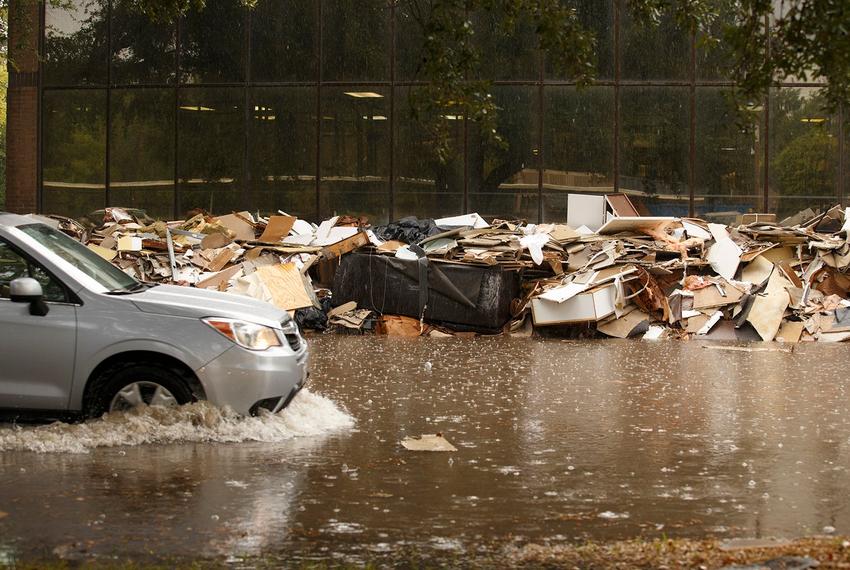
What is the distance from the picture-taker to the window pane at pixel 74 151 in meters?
27.4

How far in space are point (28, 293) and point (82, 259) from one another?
106 cm

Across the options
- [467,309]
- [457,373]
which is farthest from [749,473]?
[467,309]

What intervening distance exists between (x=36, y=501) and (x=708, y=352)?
11.7 m

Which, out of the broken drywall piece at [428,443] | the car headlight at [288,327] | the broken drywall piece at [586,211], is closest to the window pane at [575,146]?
the broken drywall piece at [586,211]

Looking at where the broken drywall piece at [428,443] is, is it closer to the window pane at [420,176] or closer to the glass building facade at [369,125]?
the glass building facade at [369,125]

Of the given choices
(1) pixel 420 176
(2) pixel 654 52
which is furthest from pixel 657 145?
(1) pixel 420 176

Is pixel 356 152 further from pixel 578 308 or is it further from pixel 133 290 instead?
pixel 133 290

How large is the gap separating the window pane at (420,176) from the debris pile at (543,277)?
3.76m

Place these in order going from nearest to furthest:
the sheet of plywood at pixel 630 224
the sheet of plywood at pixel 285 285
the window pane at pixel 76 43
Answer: the sheet of plywood at pixel 285 285 → the sheet of plywood at pixel 630 224 → the window pane at pixel 76 43

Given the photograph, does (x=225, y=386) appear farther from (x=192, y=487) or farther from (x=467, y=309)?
(x=467, y=309)

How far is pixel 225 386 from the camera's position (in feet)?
28.5

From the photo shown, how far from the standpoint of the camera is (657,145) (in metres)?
25.5

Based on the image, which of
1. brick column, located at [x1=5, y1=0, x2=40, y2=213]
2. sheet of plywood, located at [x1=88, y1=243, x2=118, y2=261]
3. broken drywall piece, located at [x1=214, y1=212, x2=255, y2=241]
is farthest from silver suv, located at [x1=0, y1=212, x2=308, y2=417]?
brick column, located at [x1=5, y1=0, x2=40, y2=213]

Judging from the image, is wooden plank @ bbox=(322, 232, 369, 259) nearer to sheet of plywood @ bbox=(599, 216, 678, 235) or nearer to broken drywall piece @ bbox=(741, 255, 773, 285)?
sheet of plywood @ bbox=(599, 216, 678, 235)
